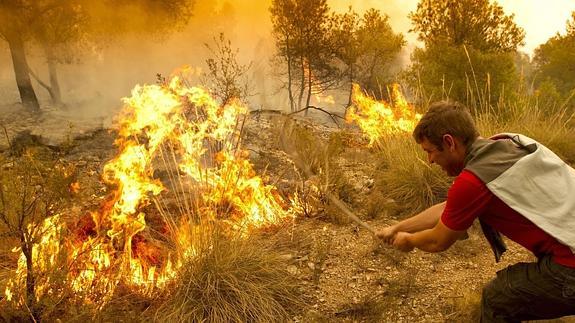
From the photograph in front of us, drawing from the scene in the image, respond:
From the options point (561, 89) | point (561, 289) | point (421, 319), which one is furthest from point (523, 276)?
point (561, 89)

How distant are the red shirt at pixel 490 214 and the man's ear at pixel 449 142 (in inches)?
8.1

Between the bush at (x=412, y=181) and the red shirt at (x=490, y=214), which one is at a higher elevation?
the red shirt at (x=490, y=214)

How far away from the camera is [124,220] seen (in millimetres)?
3449

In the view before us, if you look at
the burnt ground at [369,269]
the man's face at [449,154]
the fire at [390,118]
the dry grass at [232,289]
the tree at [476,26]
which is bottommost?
the burnt ground at [369,269]

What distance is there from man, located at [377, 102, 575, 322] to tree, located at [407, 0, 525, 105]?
7636 mm

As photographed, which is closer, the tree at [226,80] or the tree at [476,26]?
the tree at [226,80]

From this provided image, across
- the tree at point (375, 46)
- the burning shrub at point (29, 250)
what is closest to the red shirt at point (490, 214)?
the burning shrub at point (29, 250)

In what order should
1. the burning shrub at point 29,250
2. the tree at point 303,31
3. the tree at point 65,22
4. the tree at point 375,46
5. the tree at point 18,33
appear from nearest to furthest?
the burning shrub at point 29,250
the tree at point 18,33
the tree at point 65,22
the tree at point 303,31
the tree at point 375,46

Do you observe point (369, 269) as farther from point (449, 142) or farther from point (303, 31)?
point (303, 31)

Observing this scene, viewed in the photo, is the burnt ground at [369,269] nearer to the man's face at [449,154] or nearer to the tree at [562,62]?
the man's face at [449,154]

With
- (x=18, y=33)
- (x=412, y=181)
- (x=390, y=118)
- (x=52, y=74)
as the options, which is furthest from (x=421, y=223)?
(x=52, y=74)

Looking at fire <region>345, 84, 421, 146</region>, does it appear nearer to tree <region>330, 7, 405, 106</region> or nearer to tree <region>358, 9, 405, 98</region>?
tree <region>330, 7, 405, 106</region>

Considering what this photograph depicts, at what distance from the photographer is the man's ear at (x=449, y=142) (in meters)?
1.92

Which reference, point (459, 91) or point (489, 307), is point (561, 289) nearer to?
point (489, 307)
